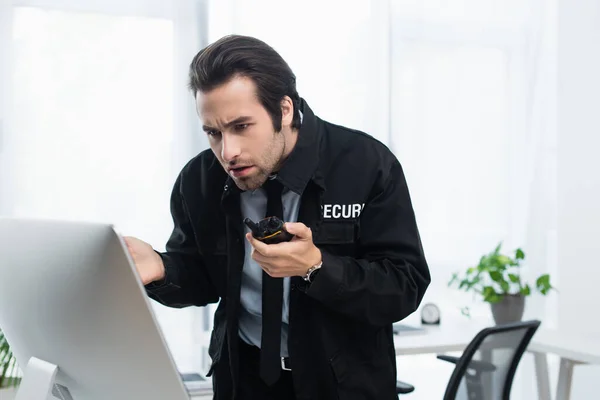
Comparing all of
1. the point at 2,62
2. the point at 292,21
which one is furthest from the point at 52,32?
the point at 292,21

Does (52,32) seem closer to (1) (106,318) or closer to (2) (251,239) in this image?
(2) (251,239)

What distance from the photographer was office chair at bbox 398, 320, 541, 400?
2189 mm

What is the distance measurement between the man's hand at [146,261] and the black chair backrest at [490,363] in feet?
3.54

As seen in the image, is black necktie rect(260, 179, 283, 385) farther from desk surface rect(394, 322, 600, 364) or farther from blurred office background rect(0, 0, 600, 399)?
blurred office background rect(0, 0, 600, 399)

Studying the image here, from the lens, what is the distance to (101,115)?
3.05 metres

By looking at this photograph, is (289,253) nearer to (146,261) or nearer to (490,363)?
(146,261)

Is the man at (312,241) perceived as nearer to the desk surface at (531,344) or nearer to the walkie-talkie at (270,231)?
the walkie-talkie at (270,231)

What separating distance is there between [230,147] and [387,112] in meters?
2.33

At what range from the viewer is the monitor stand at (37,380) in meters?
1.02

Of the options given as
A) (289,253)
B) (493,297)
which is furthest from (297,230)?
(493,297)

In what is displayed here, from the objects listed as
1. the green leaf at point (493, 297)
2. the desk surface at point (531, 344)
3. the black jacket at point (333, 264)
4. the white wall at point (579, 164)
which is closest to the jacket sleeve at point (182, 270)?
the black jacket at point (333, 264)

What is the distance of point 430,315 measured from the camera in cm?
354

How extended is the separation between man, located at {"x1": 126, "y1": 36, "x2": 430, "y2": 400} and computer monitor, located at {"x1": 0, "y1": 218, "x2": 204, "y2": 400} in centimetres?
34

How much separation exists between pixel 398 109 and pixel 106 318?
2.96 meters
